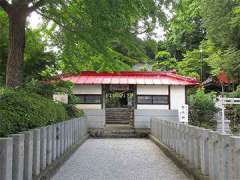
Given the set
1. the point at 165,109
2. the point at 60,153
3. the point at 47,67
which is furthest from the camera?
the point at 165,109

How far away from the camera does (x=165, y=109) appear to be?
20891 mm

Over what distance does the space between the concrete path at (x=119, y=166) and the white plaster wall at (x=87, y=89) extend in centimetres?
779

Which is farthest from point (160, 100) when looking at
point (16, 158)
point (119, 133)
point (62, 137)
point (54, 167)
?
point (16, 158)

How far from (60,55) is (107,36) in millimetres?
4350

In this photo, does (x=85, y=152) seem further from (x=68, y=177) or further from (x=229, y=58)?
(x=229, y=58)

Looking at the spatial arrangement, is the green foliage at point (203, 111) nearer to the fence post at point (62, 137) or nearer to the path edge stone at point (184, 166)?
the path edge stone at point (184, 166)

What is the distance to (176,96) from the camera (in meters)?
21.2

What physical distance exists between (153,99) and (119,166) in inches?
445

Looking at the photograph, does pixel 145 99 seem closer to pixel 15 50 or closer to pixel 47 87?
pixel 47 87

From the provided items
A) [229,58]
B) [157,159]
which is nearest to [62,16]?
[157,159]

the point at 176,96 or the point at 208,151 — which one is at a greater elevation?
the point at 176,96

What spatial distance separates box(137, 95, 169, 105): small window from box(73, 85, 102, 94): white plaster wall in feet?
7.60

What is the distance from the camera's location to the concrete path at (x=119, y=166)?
8.71 m

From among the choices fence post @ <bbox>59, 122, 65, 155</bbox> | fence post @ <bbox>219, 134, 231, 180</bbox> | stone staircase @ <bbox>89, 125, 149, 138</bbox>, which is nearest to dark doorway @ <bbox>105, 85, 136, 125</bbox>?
stone staircase @ <bbox>89, 125, 149, 138</bbox>
